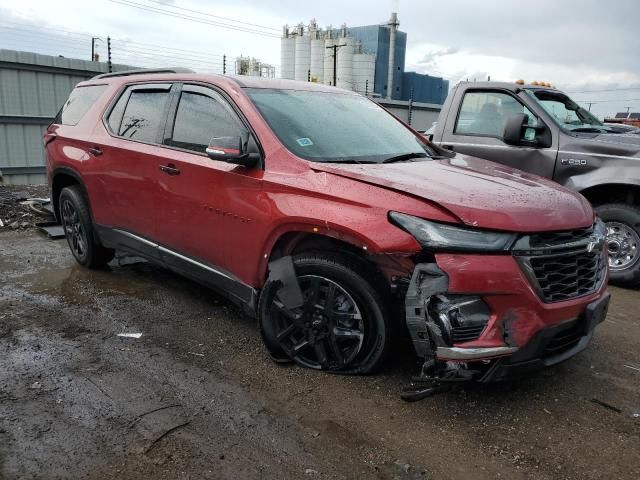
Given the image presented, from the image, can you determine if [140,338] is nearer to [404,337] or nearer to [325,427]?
[325,427]

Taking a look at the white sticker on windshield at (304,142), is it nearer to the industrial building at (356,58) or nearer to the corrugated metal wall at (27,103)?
the corrugated metal wall at (27,103)

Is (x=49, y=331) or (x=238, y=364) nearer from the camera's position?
(x=238, y=364)

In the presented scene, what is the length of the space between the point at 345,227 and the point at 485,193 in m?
0.76

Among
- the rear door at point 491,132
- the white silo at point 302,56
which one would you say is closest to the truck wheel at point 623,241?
the rear door at point 491,132

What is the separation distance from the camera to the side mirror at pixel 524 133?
17.4 ft

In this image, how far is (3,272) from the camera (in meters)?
5.22

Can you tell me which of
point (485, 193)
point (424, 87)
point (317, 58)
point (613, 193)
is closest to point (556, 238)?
point (485, 193)

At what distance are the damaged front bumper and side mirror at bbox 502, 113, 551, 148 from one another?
309cm

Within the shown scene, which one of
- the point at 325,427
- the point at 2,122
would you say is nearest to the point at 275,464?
the point at 325,427

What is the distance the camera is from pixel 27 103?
1154cm

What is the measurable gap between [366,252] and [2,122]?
36.6 feet

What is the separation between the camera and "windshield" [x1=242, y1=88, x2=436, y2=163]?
3.36 m

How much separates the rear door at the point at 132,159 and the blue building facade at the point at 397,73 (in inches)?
1256

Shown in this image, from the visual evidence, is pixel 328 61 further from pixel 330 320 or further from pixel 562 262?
pixel 562 262
